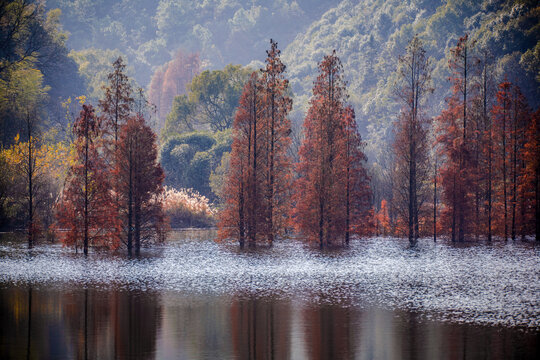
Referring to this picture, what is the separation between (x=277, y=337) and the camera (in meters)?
17.1

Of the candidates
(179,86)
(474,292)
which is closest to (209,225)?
(474,292)

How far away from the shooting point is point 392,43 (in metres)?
140

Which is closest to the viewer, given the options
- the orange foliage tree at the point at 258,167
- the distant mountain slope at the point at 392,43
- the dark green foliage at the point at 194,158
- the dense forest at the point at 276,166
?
the dense forest at the point at 276,166

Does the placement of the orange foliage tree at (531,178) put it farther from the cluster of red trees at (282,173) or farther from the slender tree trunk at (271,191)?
the slender tree trunk at (271,191)

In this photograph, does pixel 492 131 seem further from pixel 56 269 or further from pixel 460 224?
pixel 56 269

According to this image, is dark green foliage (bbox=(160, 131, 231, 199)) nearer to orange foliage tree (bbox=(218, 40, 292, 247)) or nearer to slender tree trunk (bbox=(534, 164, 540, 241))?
orange foliage tree (bbox=(218, 40, 292, 247))

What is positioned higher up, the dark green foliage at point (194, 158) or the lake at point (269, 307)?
the dark green foliage at point (194, 158)

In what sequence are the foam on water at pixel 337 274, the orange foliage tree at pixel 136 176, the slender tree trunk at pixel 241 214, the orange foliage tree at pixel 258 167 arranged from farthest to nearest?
the orange foliage tree at pixel 258 167 → the slender tree trunk at pixel 241 214 → the orange foliage tree at pixel 136 176 → the foam on water at pixel 337 274

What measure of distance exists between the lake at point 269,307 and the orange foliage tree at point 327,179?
333 inches

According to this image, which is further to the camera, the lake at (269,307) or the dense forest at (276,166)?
the dense forest at (276,166)

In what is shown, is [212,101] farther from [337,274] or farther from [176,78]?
[337,274]

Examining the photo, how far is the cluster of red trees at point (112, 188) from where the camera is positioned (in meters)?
39.0

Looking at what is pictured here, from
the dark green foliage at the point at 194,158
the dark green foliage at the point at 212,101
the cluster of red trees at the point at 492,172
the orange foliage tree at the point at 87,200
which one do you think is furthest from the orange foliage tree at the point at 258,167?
the dark green foliage at the point at 212,101

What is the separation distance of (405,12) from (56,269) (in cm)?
13416
